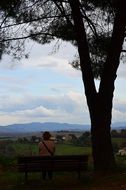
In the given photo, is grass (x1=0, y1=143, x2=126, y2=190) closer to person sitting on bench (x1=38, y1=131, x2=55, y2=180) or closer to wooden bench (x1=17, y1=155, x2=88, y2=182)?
wooden bench (x1=17, y1=155, x2=88, y2=182)

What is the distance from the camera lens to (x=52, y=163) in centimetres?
1301

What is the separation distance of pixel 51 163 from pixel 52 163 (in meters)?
0.02

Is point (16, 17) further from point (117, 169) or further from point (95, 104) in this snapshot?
point (117, 169)

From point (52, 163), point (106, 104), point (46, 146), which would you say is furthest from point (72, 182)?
point (106, 104)

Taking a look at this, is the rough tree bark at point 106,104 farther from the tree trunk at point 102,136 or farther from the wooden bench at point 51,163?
the wooden bench at point 51,163

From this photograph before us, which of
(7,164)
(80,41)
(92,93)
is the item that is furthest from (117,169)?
(7,164)

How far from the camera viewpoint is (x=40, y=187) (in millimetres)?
12289

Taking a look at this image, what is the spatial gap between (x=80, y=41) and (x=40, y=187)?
14.7ft

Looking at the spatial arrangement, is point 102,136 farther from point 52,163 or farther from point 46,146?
point 52,163

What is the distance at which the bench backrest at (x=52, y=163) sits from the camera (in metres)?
12.9

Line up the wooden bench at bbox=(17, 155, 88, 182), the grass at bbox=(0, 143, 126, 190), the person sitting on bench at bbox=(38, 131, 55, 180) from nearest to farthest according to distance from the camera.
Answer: the grass at bbox=(0, 143, 126, 190) → the wooden bench at bbox=(17, 155, 88, 182) → the person sitting on bench at bbox=(38, 131, 55, 180)

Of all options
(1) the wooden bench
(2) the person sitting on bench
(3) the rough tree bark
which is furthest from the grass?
(2) the person sitting on bench

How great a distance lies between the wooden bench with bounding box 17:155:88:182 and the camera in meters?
12.9

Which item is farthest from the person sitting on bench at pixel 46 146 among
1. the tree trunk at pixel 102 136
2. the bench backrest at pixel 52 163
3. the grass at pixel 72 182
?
the tree trunk at pixel 102 136
